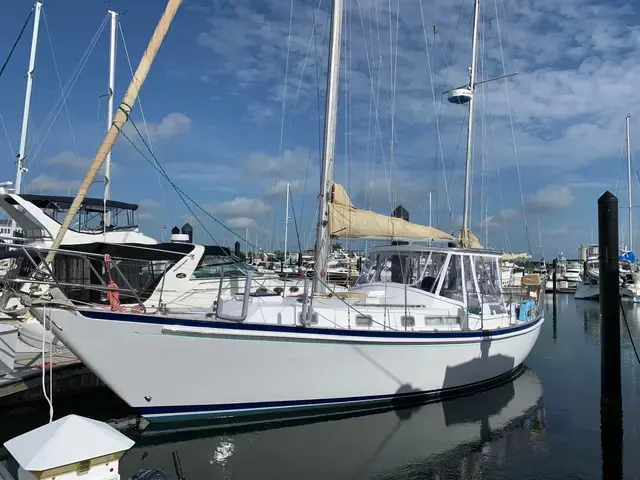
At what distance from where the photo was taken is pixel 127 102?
8484mm

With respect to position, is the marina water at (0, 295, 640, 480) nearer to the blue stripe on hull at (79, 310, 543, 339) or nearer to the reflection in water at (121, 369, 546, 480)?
the reflection in water at (121, 369, 546, 480)

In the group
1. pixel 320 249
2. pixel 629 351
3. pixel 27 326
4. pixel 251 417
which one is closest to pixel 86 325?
pixel 251 417

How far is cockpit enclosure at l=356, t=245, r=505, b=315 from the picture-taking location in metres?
11.9

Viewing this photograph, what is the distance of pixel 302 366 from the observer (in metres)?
9.09

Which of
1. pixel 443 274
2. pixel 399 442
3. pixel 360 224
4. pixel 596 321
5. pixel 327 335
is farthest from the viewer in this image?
pixel 596 321

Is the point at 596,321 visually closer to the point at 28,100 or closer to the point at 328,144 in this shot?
the point at 328,144

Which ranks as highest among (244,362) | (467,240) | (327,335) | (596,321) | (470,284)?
(467,240)

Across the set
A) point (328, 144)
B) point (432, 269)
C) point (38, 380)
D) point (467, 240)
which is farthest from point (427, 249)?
point (38, 380)

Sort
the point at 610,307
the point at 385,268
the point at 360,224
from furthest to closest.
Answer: the point at 385,268 < the point at 360,224 < the point at 610,307

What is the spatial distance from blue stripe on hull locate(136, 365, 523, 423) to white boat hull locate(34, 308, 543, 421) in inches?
0.7

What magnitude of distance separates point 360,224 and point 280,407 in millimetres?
4437

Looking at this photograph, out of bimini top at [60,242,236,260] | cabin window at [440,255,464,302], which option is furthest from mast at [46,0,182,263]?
cabin window at [440,255,464,302]

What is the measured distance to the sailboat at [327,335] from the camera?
819cm

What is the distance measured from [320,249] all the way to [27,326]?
7.68 m
